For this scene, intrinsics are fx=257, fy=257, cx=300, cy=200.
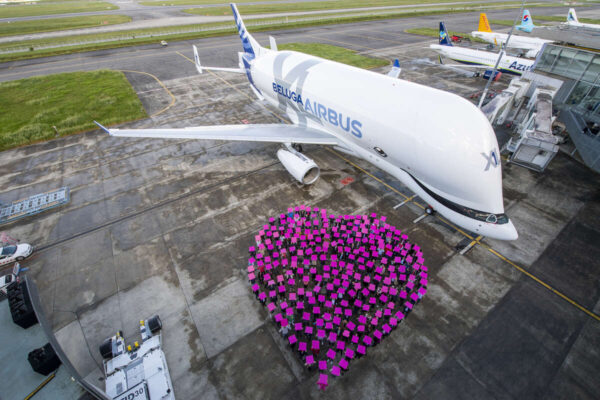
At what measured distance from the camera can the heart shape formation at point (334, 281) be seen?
11812mm

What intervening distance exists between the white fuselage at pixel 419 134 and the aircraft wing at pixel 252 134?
3.55ft

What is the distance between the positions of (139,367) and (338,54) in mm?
58305

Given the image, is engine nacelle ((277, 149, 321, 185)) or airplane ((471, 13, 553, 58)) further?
airplane ((471, 13, 553, 58))

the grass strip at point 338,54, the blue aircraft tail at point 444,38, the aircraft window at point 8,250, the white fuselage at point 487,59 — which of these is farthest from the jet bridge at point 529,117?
the aircraft window at point 8,250

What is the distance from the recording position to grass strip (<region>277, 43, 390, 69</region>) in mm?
48247

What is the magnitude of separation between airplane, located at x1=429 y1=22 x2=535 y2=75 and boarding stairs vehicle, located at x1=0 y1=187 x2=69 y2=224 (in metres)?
55.7

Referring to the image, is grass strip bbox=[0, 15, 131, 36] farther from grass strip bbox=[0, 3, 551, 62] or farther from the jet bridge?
the jet bridge

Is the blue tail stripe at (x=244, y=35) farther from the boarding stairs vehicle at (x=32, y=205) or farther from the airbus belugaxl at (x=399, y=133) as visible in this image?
the boarding stairs vehicle at (x=32, y=205)

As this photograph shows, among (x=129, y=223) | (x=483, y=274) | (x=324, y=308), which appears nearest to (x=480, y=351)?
(x=483, y=274)

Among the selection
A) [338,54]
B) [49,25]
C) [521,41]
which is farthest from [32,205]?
[49,25]

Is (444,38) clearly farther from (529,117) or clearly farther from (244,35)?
(244,35)

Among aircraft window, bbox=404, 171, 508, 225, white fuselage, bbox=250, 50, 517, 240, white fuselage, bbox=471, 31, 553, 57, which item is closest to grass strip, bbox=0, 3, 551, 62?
white fuselage, bbox=471, 31, 553, 57

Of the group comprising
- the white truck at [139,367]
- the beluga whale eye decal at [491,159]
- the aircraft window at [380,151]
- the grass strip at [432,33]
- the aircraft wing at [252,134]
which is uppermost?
the beluga whale eye decal at [491,159]

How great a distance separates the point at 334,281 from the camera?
45.1 ft
